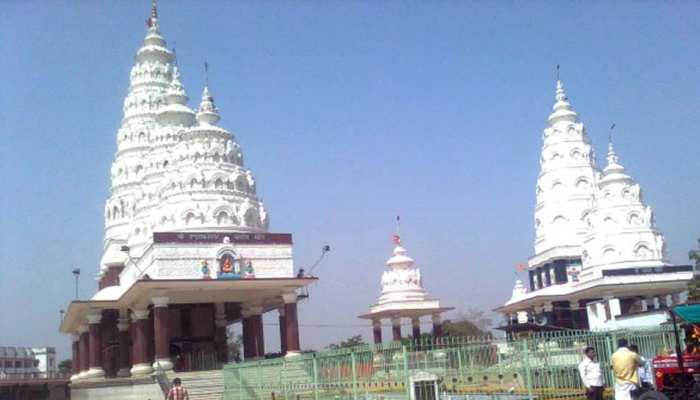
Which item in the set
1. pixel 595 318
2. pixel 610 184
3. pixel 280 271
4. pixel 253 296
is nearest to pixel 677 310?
pixel 280 271

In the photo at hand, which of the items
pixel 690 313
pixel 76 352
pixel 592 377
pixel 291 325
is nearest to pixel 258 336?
pixel 291 325

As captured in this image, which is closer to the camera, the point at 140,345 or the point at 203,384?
the point at 203,384

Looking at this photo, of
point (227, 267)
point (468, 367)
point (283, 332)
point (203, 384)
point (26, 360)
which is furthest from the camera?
point (26, 360)

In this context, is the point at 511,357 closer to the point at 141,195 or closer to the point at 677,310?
the point at 677,310

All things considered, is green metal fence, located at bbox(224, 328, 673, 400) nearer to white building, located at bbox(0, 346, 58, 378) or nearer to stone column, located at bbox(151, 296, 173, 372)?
stone column, located at bbox(151, 296, 173, 372)

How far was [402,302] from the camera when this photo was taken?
52.6 metres

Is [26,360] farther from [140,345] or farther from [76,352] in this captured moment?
[140,345]

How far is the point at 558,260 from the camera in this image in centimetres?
5272

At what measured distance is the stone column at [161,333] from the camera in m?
32.2

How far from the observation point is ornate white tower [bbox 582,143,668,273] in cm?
4634

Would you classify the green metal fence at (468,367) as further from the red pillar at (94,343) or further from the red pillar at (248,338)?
the red pillar at (94,343)

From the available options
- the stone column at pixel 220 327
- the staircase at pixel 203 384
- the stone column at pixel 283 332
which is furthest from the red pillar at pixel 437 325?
the staircase at pixel 203 384

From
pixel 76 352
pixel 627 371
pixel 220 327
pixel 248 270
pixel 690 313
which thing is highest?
pixel 248 270

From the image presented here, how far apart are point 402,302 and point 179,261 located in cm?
2228
